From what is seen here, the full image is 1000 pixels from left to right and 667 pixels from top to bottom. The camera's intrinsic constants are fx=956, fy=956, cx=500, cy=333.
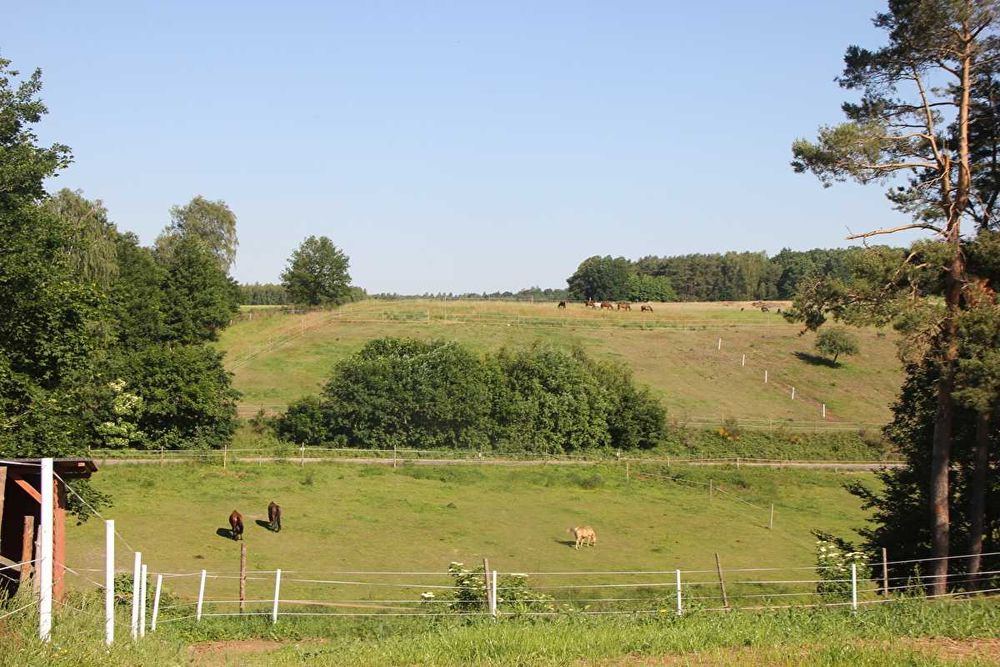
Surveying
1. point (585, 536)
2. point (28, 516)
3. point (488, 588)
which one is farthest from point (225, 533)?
point (28, 516)

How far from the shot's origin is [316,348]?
2867 inches

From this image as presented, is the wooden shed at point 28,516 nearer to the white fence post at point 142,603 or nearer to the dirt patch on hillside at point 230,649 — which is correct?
the white fence post at point 142,603

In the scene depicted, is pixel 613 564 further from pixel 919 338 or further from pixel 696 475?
pixel 696 475

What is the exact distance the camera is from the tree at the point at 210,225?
313ft

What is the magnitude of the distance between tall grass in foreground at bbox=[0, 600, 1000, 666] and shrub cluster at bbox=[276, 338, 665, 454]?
36.7m

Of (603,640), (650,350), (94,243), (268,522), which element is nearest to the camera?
(603,640)

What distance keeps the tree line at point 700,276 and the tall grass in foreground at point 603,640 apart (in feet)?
430

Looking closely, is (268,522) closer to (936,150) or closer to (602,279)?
(936,150)

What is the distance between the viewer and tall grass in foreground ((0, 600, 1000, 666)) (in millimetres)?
10484

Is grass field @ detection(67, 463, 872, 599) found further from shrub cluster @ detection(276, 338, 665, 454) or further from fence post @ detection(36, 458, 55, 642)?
fence post @ detection(36, 458, 55, 642)

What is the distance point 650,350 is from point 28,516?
2706 inches

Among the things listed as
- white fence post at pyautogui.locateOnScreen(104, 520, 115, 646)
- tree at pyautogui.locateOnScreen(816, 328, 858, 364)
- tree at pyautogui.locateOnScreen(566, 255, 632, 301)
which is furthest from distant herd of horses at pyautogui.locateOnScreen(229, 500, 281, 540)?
tree at pyautogui.locateOnScreen(566, 255, 632, 301)

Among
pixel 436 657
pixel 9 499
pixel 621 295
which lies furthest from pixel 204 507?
pixel 621 295

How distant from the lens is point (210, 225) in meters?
96.1
